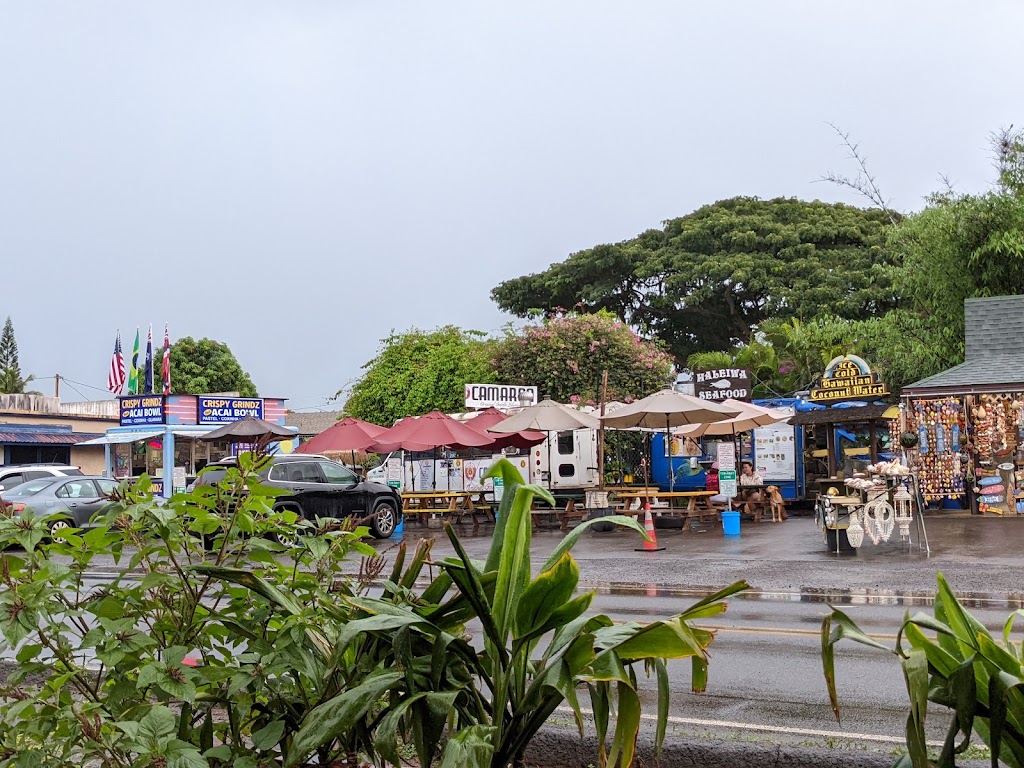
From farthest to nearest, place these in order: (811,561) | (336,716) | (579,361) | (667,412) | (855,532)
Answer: (579,361) < (667,412) < (855,532) < (811,561) < (336,716)

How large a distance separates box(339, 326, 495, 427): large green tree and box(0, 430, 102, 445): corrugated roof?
1716 centimetres

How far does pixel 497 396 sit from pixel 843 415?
967 centimetres

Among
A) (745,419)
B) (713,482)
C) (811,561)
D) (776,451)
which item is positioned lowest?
(811,561)

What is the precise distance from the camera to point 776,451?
1099 inches

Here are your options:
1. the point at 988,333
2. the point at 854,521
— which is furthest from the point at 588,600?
the point at 988,333

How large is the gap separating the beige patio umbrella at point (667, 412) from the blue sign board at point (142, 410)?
63.0ft

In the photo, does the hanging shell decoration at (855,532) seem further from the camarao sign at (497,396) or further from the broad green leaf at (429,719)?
the broad green leaf at (429,719)

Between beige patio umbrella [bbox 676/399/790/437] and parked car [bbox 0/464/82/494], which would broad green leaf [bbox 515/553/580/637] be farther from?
parked car [bbox 0/464/82/494]

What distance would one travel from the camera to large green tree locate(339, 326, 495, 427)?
3344cm

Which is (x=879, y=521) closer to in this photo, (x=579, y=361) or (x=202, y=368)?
(x=579, y=361)

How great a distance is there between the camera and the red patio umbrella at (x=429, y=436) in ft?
77.4

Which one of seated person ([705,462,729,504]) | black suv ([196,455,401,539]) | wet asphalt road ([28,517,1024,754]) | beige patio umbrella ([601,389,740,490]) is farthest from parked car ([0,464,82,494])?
seated person ([705,462,729,504])

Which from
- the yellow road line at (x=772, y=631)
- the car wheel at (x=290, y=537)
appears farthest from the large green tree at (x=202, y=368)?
the car wheel at (x=290, y=537)

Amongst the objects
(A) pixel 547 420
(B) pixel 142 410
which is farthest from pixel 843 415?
(B) pixel 142 410
